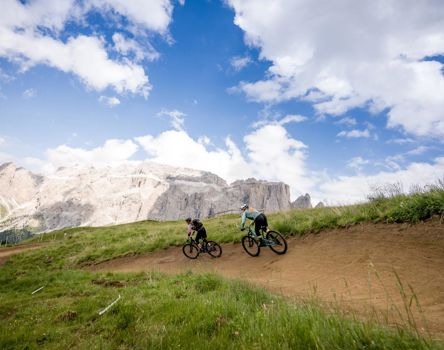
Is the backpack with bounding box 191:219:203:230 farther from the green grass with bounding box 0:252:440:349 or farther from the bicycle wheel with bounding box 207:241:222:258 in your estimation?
the green grass with bounding box 0:252:440:349

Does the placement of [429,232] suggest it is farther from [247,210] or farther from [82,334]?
[82,334]

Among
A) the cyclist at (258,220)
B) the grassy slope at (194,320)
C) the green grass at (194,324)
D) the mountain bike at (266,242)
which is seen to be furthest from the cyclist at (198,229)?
the green grass at (194,324)

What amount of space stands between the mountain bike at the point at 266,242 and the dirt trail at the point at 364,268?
0.39 meters

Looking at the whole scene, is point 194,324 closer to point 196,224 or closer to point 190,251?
point 196,224

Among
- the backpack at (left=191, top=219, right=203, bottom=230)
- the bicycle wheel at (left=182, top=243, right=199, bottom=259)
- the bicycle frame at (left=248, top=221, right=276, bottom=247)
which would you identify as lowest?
the bicycle wheel at (left=182, top=243, right=199, bottom=259)

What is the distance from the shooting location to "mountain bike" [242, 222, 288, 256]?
1537 cm

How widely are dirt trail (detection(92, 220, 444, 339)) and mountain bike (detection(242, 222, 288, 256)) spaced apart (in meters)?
0.39

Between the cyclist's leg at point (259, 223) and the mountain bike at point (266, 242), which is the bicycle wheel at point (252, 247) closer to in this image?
the mountain bike at point (266, 242)

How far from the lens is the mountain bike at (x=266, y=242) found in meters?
15.4

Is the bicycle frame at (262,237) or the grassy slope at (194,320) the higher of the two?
the bicycle frame at (262,237)

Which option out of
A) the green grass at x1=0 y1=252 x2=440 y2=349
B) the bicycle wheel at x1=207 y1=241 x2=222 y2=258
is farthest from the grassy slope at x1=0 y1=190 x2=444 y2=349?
the bicycle wheel at x1=207 y1=241 x2=222 y2=258

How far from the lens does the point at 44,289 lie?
12.7m

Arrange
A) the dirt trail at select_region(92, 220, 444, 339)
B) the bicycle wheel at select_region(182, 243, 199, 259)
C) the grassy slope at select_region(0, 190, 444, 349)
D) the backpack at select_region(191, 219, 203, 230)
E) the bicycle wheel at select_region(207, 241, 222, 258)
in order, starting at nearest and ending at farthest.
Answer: the grassy slope at select_region(0, 190, 444, 349) → the dirt trail at select_region(92, 220, 444, 339) → the bicycle wheel at select_region(207, 241, 222, 258) → the backpack at select_region(191, 219, 203, 230) → the bicycle wheel at select_region(182, 243, 199, 259)

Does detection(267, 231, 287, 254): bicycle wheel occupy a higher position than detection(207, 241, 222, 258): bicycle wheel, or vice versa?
detection(267, 231, 287, 254): bicycle wheel
